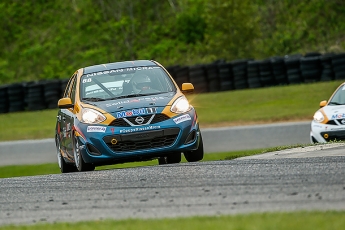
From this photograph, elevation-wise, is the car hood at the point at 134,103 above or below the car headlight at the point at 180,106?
above

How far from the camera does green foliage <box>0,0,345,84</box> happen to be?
40.1 metres

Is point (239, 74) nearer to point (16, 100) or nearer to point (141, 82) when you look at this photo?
point (16, 100)

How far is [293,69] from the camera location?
30641 millimetres

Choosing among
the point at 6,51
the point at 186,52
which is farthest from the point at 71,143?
the point at 6,51

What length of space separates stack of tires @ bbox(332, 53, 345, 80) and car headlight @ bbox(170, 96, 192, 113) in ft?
58.4

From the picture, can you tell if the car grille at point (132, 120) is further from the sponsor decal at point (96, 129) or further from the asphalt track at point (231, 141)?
the asphalt track at point (231, 141)

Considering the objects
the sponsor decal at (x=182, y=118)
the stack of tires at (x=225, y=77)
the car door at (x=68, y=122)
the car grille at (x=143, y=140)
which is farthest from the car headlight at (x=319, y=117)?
the stack of tires at (x=225, y=77)

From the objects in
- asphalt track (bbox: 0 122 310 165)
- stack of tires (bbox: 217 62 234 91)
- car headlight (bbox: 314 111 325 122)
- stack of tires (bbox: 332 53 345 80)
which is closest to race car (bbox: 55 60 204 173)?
car headlight (bbox: 314 111 325 122)

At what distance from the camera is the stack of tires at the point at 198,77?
1248 inches

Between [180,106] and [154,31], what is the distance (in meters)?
32.5

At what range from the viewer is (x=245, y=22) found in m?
39.3

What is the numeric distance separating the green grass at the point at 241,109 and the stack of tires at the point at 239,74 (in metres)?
0.21

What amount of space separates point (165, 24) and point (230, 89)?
13.8 metres

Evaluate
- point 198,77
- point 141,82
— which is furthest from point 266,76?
point 141,82
